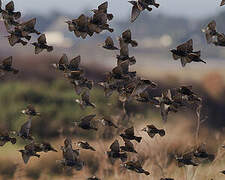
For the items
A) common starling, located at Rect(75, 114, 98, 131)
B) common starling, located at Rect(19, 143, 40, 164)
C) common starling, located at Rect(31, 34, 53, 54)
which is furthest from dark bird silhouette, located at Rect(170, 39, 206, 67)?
common starling, located at Rect(19, 143, 40, 164)

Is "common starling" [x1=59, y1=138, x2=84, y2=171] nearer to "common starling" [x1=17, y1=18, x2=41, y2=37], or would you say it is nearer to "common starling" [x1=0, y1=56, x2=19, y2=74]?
"common starling" [x1=0, y1=56, x2=19, y2=74]

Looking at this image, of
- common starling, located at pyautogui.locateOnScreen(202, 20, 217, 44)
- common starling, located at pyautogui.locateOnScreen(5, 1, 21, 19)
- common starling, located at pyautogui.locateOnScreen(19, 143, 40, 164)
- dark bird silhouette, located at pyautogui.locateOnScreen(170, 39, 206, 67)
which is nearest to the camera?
dark bird silhouette, located at pyautogui.locateOnScreen(170, 39, 206, 67)

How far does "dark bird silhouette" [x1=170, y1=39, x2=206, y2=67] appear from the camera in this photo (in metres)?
2.74

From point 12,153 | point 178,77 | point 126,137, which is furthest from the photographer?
point 178,77

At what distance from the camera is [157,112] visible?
10562 mm

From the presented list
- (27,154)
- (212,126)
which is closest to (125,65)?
(27,154)

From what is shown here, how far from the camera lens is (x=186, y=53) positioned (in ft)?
9.13

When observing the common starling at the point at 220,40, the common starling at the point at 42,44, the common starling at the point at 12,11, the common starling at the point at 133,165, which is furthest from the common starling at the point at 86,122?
the common starling at the point at 220,40

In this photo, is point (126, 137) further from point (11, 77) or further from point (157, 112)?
point (11, 77)

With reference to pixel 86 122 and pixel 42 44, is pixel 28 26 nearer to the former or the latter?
pixel 42 44

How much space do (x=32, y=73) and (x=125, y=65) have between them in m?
9.15

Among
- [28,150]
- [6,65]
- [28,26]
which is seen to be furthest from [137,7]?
[28,150]

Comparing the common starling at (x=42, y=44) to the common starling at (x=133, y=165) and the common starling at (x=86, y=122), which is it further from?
the common starling at (x=133, y=165)

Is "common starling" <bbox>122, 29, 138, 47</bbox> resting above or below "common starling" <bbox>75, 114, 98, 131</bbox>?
above
